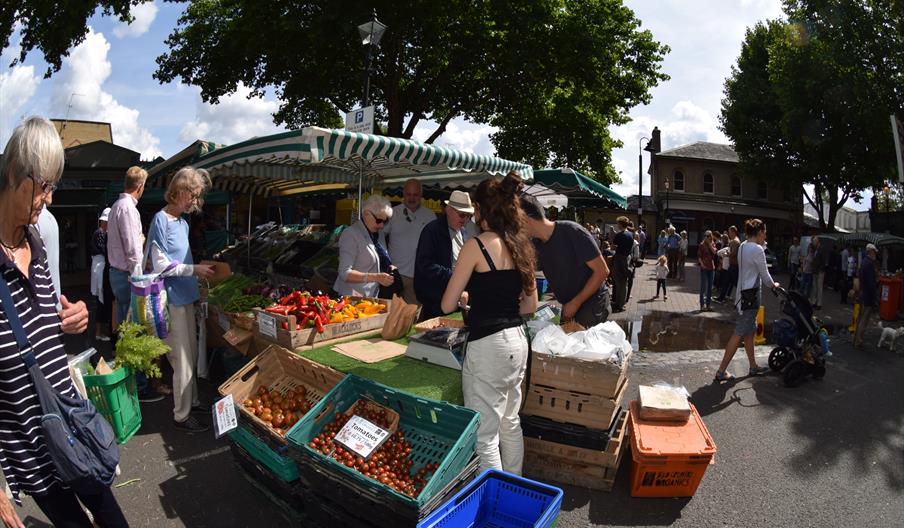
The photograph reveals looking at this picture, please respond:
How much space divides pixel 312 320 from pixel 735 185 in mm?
46132

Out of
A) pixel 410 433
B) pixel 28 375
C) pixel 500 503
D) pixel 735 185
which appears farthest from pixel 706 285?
pixel 735 185

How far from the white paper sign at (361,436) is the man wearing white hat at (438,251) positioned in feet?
6.41

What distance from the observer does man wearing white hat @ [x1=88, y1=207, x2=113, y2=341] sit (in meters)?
7.18

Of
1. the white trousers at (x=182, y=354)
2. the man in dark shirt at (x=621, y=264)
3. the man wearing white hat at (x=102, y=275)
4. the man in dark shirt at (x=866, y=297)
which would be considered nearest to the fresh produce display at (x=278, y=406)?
the white trousers at (x=182, y=354)

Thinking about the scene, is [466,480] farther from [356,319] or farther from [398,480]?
[356,319]

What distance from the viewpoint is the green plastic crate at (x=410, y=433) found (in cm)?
249

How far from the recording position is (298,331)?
13.3 ft

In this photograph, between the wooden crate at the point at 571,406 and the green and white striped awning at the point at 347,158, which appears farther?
the green and white striped awning at the point at 347,158

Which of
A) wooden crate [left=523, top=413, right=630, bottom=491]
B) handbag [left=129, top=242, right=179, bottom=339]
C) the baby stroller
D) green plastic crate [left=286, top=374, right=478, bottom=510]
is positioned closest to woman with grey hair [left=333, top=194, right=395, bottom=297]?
handbag [left=129, top=242, right=179, bottom=339]

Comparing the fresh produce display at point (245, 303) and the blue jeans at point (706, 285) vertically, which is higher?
the fresh produce display at point (245, 303)

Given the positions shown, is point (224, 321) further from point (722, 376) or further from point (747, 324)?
point (747, 324)

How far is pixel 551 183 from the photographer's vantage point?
32.6 feet

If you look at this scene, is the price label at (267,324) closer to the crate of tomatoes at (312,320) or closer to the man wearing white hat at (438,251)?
the crate of tomatoes at (312,320)

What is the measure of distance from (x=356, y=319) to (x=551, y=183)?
6.37 metres
